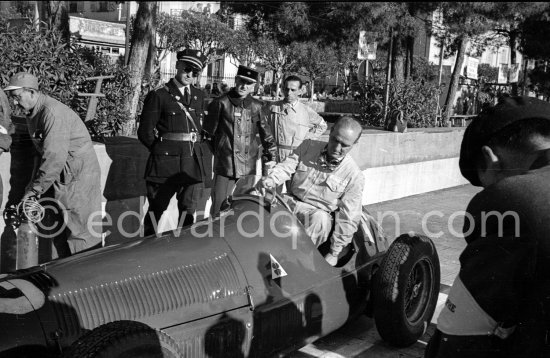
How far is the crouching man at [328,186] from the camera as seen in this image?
4.36 metres

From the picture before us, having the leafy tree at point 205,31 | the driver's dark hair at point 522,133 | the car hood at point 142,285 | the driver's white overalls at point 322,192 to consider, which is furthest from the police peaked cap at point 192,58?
the leafy tree at point 205,31

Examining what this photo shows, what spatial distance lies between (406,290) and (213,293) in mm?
1653

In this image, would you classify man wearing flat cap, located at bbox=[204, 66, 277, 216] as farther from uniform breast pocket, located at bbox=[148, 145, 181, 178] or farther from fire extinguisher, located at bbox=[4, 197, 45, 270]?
fire extinguisher, located at bbox=[4, 197, 45, 270]

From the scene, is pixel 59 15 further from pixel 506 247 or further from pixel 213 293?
pixel 506 247

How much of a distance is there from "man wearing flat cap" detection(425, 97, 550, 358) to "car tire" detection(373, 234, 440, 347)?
2359 mm

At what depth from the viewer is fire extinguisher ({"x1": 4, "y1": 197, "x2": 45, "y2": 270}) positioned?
477 cm

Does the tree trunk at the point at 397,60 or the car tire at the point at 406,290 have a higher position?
the tree trunk at the point at 397,60

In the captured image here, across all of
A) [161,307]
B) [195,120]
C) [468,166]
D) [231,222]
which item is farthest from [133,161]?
[468,166]

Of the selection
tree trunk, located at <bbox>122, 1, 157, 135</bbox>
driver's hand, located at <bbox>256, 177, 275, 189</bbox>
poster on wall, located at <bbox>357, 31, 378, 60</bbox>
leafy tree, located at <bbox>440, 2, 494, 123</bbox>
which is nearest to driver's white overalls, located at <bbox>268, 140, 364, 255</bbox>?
driver's hand, located at <bbox>256, 177, 275, 189</bbox>

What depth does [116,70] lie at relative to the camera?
783 centimetres

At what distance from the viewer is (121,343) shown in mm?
2471

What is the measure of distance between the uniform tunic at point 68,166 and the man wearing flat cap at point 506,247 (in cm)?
370

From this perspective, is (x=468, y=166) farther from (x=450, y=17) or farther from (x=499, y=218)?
(x=450, y=17)

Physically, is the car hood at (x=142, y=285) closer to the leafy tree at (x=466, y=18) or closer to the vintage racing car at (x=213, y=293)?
the vintage racing car at (x=213, y=293)
